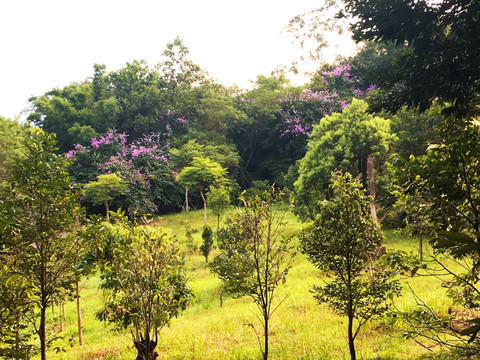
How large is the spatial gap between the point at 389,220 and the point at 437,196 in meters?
16.4

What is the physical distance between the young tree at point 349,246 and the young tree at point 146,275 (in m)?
2.49

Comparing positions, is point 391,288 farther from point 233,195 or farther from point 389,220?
point 233,195

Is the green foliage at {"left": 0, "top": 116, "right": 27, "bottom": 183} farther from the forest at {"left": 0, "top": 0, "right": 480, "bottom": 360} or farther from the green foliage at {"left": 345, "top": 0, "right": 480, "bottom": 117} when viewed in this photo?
the green foliage at {"left": 345, "top": 0, "right": 480, "bottom": 117}

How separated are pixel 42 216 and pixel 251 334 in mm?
5774

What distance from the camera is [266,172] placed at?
111ft

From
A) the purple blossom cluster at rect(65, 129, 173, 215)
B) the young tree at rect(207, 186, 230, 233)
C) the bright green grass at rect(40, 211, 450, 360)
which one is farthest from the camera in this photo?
the purple blossom cluster at rect(65, 129, 173, 215)

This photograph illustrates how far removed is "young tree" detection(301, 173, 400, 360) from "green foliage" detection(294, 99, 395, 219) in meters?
10.0

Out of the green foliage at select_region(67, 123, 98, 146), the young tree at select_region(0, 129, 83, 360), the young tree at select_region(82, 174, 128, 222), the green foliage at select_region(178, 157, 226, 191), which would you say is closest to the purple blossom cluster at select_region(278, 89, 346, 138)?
the green foliage at select_region(178, 157, 226, 191)

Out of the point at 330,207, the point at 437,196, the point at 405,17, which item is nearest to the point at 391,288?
the point at 330,207

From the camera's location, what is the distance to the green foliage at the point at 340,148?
1512cm

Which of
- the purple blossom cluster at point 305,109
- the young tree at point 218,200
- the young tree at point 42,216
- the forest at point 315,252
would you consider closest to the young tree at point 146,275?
the forest at point 315,252

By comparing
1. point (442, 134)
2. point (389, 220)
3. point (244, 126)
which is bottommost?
point (389, 220)

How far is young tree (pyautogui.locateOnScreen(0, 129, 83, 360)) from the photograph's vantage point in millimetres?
4695

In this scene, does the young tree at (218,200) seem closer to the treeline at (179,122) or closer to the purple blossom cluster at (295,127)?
the treeline at (179,122)
